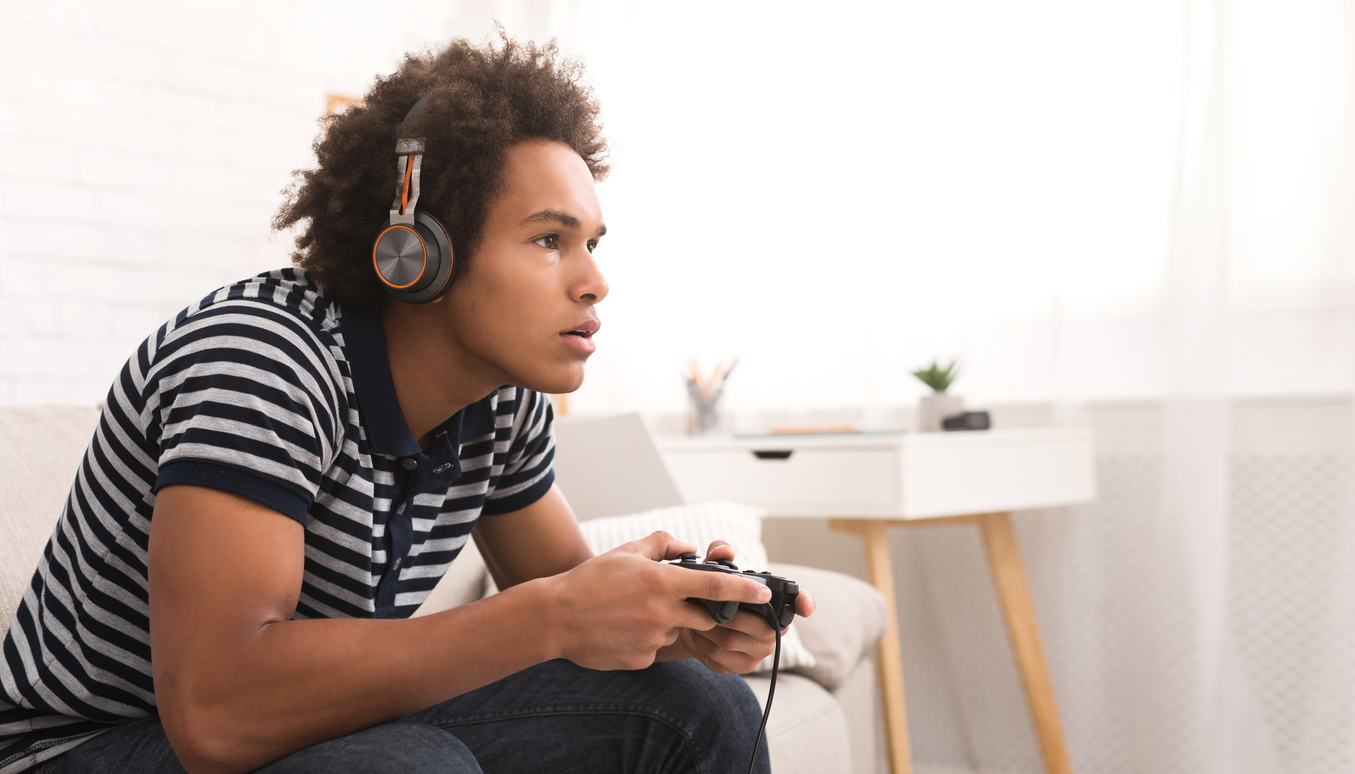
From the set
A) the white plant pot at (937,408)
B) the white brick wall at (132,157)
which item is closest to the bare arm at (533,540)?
the white plant pot at (937,408)

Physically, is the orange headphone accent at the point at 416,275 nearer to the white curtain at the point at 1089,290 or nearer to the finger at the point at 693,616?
the finger at the point at 693,616

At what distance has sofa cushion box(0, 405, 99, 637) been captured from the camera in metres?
0.94

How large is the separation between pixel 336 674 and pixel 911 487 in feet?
3.65

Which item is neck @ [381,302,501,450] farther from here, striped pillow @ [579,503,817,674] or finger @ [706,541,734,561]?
striped pillow @ [579,503,817,674]

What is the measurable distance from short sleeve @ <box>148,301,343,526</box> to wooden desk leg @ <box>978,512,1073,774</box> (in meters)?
1.36

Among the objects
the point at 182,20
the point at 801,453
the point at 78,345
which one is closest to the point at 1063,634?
the point at 801,453

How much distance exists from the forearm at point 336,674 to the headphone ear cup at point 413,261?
9.6 inches

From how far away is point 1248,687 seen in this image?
1624mm

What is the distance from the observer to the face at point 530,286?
78 cm

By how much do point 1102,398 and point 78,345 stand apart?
6.12 feet

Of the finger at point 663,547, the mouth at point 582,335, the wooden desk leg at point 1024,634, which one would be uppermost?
the mouth at point 582,335

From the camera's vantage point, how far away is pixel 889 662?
1.63 metres

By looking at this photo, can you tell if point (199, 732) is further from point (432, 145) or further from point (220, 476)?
point (432, 145)

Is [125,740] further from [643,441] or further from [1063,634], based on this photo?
[1063,634]
